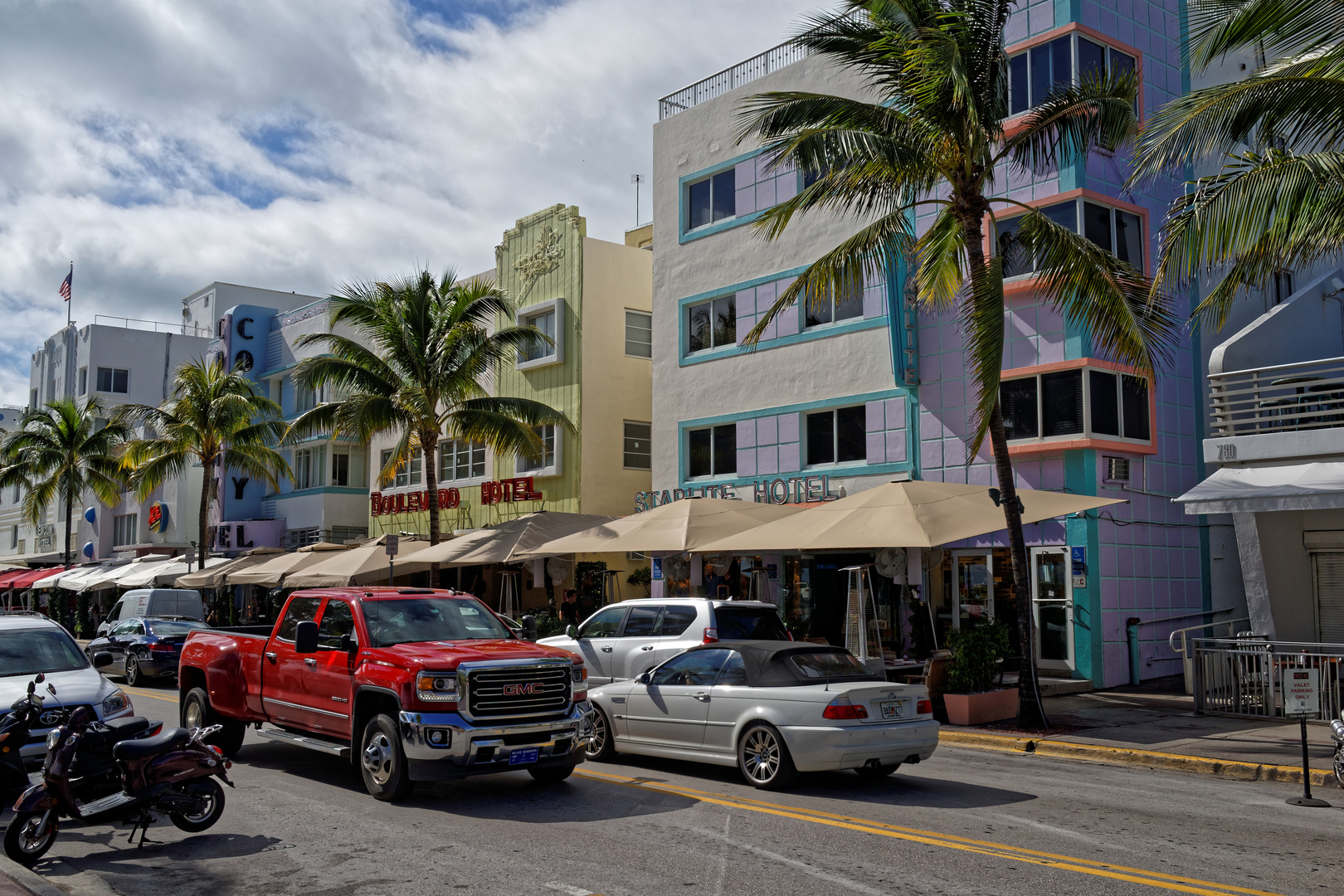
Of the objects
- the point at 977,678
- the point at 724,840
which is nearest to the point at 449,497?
the point at 977,678

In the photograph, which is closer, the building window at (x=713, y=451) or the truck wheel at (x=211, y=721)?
the truck wheel at (x=211, y=721)

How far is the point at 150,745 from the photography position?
26.7 ft

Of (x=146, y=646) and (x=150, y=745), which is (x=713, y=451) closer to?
(x=146, y=646)

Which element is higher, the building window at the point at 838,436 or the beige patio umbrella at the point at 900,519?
the building window at the point at 838,436

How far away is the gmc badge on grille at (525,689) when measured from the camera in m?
9.66

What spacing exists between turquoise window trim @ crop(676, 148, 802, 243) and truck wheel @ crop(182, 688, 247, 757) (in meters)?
17.0

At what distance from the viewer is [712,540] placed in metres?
18.9

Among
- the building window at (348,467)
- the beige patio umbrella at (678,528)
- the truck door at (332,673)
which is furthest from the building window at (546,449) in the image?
the truck door at (332,673)

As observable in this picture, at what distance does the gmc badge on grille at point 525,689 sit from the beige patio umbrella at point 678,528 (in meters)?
8.79

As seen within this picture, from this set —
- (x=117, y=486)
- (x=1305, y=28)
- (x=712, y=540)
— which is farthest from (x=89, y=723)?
(x=117, y=486)

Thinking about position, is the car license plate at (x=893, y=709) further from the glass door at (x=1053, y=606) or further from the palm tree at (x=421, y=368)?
the palm tree at (x=421, y=368)

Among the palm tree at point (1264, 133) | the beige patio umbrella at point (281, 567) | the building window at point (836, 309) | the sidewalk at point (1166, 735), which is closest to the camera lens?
the palm tree at point (1264, 133)

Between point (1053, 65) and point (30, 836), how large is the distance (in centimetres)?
1968

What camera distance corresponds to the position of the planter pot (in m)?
15.5
